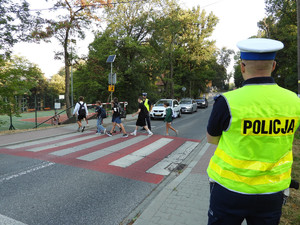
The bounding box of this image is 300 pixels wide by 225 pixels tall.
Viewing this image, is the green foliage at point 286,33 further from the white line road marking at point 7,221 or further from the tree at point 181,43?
the white line road marking at point 7,221

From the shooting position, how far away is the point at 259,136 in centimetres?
153

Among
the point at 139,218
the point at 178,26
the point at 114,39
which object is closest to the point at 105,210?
the point at 139,218

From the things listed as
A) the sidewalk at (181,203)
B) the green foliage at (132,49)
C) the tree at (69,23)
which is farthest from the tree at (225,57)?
the sidewalk at (181,203)

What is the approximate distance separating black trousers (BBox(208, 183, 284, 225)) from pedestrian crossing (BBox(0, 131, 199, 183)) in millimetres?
3400

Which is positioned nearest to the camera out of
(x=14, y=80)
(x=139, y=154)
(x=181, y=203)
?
(x=181, y=203)

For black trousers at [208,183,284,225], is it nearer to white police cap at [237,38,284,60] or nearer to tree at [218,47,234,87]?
white police cap at [237,38,284,60]

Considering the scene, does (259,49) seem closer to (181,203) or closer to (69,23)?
(181,203)

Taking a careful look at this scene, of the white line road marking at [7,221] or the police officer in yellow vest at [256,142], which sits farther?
the white line road marking at [7,221]

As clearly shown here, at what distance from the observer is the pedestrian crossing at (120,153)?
5554 millimetres

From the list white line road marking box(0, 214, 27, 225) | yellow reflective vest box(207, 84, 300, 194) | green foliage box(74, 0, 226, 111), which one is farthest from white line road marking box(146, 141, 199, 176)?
green foliage box(74, 0, 226, 111)

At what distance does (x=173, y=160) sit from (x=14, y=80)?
31.6 feet

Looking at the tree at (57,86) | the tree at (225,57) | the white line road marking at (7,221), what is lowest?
the white line road marking at (7,221)

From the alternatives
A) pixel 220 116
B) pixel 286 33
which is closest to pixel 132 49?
pixel 286 33

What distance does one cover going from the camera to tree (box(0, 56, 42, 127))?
11133 millimetres
